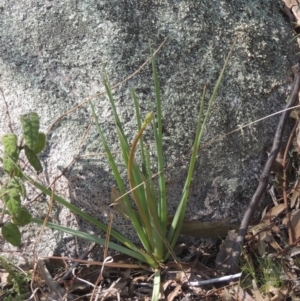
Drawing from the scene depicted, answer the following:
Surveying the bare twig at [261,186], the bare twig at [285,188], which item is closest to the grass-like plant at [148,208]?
the bare twig at [261,186]

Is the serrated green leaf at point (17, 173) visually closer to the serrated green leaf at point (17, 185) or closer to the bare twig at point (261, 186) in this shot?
the serrated green leaf at point (17, 185)

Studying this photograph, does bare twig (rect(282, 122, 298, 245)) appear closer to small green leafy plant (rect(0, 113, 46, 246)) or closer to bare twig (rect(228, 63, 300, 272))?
bare twig (rect(228, 63, 300, 272))

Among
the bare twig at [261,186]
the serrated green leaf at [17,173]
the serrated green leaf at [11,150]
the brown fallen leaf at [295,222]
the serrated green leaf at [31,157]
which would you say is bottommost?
the brown fallen leaf at [295,222]

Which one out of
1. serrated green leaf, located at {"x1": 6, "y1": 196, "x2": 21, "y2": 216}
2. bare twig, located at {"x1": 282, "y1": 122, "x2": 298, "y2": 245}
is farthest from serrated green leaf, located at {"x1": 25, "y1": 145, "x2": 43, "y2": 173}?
bare twig, located at {"x1": 282, "y1": 122, "x2": 298, "y2": 245}

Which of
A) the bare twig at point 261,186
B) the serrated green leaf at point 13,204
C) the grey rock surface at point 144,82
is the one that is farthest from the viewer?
the grey rock surface at point 144,82

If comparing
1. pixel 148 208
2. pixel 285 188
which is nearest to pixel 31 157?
pixel 148 208

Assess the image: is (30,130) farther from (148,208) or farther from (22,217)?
(148,208)
